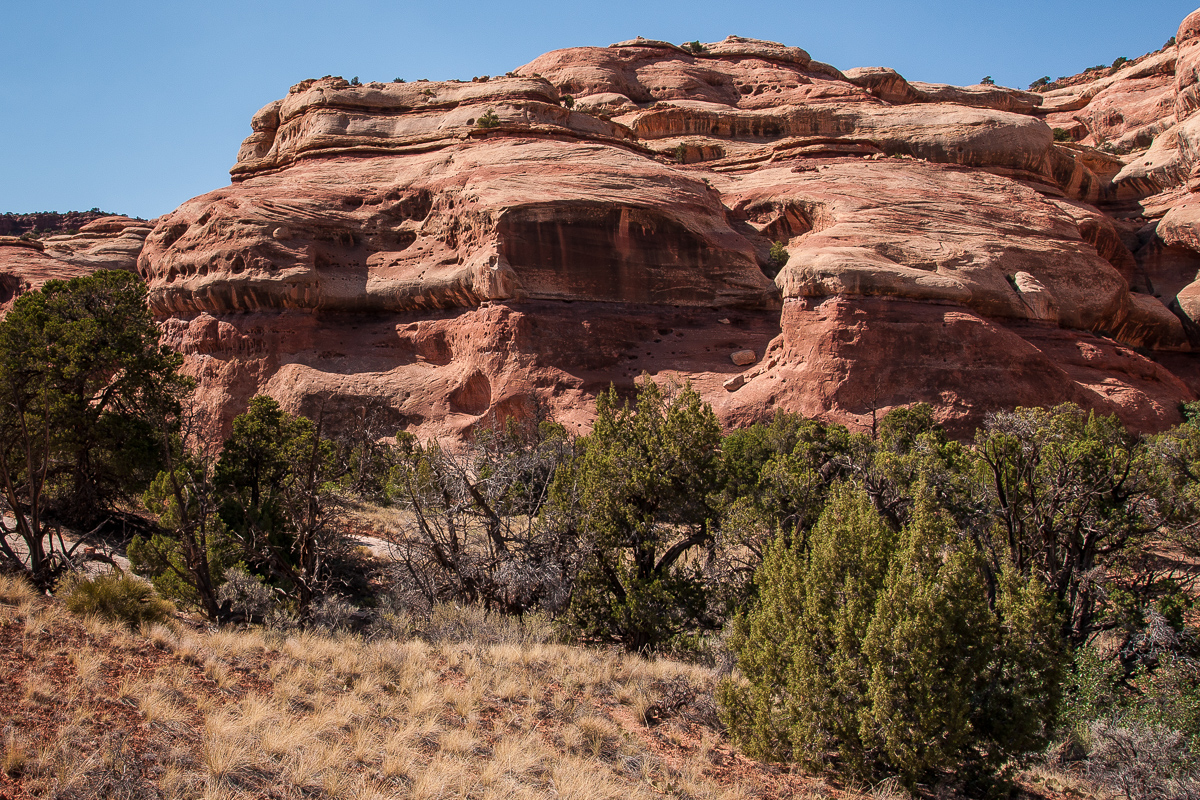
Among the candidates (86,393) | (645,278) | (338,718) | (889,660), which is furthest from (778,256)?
(338,718)

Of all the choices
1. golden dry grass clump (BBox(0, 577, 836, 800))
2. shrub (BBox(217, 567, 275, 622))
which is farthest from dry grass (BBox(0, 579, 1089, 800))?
shrub (BBox(217, 567, 275, 622))

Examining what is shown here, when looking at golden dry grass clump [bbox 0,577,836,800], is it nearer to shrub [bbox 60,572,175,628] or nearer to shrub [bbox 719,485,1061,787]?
shrub [bbox 60,572,175,628]

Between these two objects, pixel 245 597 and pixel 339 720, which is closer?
pixel 339 720

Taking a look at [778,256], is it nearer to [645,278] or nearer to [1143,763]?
[645,278]

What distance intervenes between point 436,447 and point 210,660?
22.3ft

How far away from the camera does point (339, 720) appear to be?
831 centimetres

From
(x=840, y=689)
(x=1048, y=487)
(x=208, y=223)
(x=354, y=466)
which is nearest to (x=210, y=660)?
(x=840, y=689)

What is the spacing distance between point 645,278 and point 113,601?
2328 cm

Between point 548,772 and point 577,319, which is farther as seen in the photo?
point 577,319

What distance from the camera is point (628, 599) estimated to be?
1232 cm

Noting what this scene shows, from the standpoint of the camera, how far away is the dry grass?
6805mm

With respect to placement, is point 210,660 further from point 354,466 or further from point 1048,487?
point 354,466

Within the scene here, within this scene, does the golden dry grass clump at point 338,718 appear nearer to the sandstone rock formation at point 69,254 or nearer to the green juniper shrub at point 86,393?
the green juniper shrub at point 86,393

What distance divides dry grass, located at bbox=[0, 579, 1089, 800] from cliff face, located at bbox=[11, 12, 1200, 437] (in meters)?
17.2
